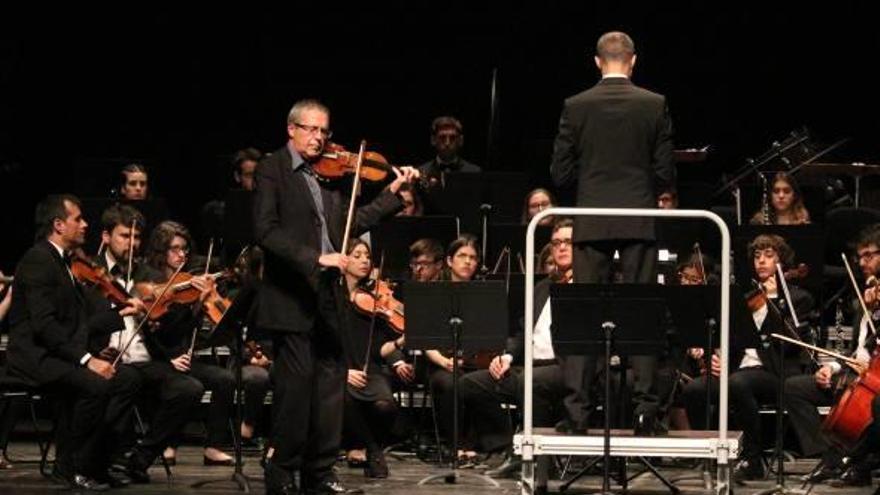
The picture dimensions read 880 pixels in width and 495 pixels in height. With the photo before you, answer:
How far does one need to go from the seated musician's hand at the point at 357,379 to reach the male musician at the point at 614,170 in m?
2.24

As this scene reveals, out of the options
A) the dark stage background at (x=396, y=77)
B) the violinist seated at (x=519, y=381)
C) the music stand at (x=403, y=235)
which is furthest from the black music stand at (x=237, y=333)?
the dark stage background at (x=396, y=77)

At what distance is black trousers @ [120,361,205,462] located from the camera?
935 centimetres

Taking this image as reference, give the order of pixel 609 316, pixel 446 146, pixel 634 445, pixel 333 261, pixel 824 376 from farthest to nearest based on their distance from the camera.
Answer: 1. pixel 446 146
2. pixel 824 376
3. pixel 333 261
4. pixel 609 316
5. pixel 634 445

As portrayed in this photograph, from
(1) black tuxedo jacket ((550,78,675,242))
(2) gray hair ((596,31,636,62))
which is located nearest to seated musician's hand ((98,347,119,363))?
(1) black tuxedo jacket ((550,78,675,242))

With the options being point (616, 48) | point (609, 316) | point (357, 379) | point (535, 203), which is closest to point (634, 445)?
point (609, 316)

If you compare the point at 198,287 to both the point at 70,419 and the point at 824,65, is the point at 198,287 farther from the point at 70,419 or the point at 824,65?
the point at 824,65

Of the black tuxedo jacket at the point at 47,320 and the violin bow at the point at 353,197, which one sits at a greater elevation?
the violin bow at the point at 353,197

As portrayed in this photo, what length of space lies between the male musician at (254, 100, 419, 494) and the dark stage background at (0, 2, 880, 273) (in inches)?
187

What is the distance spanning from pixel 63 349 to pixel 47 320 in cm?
18

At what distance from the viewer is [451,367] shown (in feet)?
34.0

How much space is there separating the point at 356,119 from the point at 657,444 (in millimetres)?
6534

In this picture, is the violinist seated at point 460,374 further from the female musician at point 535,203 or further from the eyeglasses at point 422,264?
the female musician at point 535,203

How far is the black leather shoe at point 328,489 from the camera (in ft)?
26.9

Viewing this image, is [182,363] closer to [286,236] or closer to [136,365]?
[136,365]
